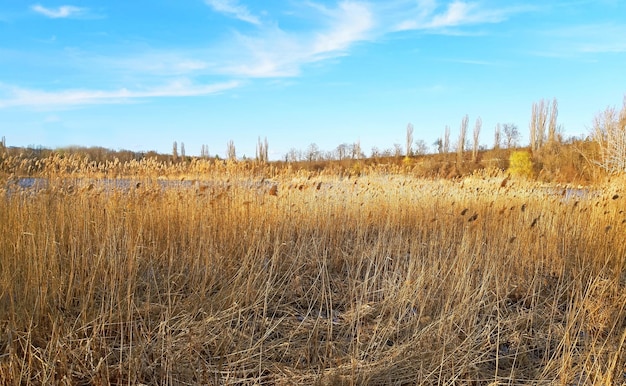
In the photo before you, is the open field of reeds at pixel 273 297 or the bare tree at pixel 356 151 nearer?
the open field of reeds at pixel 273 297

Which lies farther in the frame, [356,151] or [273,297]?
[356,151]

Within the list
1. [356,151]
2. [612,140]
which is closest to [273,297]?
[612,140]

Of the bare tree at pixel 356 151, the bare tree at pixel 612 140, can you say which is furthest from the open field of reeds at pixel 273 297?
the bare tree at pixel 356 151

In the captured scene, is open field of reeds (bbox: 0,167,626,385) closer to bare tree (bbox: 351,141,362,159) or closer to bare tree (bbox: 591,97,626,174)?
bare tree (bbox: 591,97,626,174)

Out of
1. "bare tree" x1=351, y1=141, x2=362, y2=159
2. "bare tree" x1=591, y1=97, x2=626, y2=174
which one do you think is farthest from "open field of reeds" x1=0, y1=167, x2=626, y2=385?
"bare tree" x1=351, y1=141, x2=362, y2=159

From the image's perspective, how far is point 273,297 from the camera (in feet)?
10.2

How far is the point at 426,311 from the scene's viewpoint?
285 cm

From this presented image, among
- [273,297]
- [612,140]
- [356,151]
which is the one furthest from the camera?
[356,151]

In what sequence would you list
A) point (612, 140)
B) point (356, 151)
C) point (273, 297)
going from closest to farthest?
point (273, 297) < point (612, 140) < point (356, 151)

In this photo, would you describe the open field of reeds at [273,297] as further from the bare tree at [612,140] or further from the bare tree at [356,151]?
the bare tree at [356,151]

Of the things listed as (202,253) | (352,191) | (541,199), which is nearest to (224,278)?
(202,253)

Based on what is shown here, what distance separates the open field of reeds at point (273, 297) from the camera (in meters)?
2.04

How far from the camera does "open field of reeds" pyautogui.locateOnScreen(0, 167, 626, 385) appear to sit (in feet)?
6.69

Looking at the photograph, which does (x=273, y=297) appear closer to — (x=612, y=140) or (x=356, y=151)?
(x=612, y=140)
